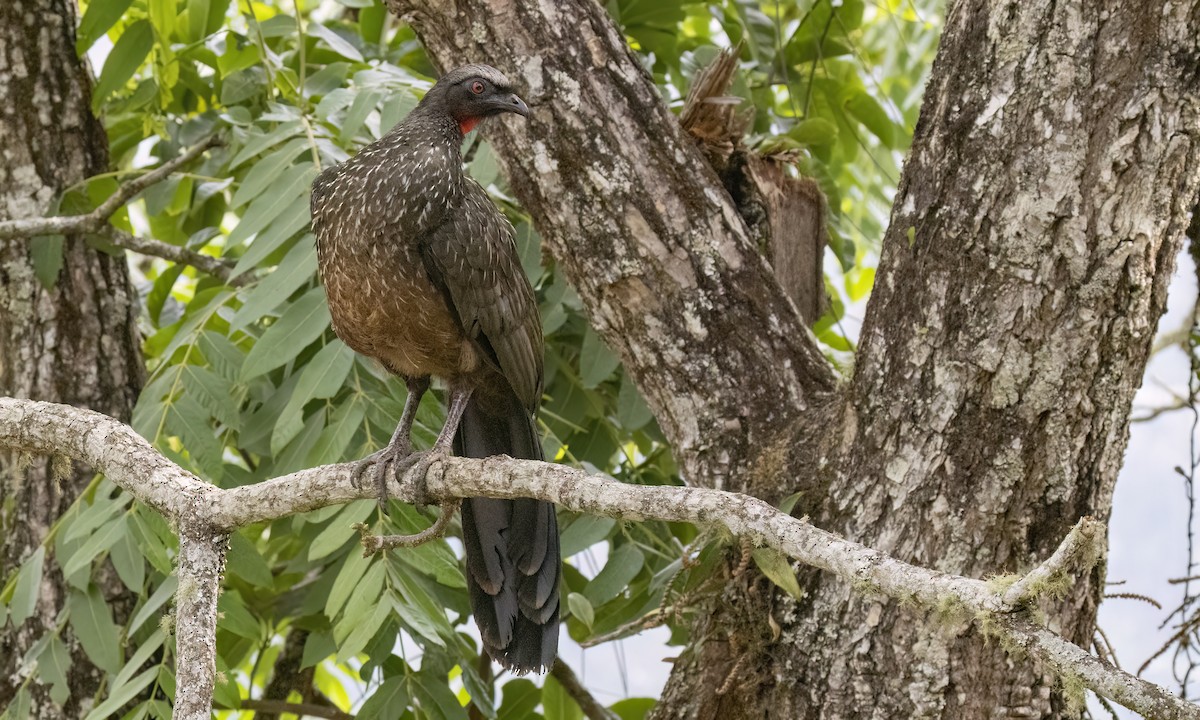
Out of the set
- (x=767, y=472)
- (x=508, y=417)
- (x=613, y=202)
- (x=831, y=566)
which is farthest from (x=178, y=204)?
(x=831, y=566)

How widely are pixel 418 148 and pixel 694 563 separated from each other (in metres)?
1.33

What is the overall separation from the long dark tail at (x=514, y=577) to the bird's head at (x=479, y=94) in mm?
988

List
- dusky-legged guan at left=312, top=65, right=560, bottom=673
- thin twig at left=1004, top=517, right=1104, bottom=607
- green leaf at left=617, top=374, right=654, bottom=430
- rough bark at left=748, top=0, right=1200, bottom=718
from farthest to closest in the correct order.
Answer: green leaf at left=617, top=374, right=654, bottom=430, dusky-legged guan at left=312, top=65, right=560, bottom=673, rough bark at left=748, top=0, right=1200, bottom=718, thin twig at left=1004, top=517, right=1104, bottom=607

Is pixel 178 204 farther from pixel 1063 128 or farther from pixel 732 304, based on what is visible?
pixel 1063 128

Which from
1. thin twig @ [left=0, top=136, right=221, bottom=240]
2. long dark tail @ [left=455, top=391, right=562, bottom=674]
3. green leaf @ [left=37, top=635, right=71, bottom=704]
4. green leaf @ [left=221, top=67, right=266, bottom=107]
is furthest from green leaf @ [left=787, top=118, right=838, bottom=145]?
green leaf @ [left=37, top=635, right=71, bottom=704]

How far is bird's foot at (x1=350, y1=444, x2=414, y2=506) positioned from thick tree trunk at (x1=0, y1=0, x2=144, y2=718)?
1309 millimetres

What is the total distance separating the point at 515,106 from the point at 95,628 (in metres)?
1.83

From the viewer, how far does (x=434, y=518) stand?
3.43 meters

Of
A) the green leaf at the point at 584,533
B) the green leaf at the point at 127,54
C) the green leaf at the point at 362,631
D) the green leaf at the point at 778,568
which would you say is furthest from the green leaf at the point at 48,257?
the green leaf at the point at 778,568

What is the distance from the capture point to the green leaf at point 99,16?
3455mm

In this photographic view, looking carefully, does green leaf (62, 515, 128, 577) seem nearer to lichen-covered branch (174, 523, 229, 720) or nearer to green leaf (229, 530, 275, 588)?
green leaf (229, 530, 275, 588)

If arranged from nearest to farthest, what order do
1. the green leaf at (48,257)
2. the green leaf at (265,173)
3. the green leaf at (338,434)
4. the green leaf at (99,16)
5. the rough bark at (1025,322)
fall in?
the rough bark at (1025,322), the green leaf at (338,434), the green leaf at (265,173), the green leaf at (99,16), the green leaf at (48,257)

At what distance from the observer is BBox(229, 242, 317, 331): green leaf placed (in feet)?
9.97

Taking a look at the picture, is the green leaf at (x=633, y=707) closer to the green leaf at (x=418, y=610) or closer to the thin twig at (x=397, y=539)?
the green leaf at (x=418, y=610)
